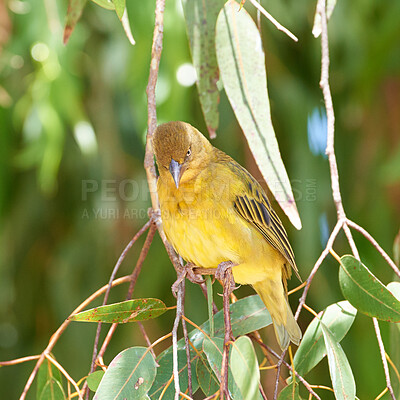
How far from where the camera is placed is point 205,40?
1.77m

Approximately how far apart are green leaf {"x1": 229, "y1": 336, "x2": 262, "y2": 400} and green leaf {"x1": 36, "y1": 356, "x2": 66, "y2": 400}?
53 cm

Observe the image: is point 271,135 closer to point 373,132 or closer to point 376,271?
point 376,271

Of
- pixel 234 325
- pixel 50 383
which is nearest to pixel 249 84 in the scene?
pixel 234 325

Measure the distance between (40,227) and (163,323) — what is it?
3.28ft

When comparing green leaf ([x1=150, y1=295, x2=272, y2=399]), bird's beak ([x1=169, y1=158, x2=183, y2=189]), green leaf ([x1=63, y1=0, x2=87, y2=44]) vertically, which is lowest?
green leaf ([x1=150, y1=295, x2=272, y2=399])

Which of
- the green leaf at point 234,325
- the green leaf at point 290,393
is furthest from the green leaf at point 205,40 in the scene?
the green leaf at point 290,393

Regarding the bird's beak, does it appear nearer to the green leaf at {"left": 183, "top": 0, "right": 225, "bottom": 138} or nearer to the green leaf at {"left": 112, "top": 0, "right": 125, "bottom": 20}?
the green leaf at {"left": 183, "top": 0, "right": 225, "bottom": 138}

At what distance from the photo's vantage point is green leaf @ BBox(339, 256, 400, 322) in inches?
55.7

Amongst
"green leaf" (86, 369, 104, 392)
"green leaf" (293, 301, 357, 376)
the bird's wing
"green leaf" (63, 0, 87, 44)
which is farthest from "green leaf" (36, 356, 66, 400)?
"green leaf" (63, 0, 87, 44)

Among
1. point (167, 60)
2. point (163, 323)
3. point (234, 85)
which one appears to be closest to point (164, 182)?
point (234, 85)

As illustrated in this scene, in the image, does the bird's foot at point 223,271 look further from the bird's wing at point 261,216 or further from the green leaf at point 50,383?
the green leaf at point 50,383

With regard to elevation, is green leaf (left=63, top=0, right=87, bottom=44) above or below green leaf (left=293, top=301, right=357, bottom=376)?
above

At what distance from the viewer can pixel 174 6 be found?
2590 millimetres

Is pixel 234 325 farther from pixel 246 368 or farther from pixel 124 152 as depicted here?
pixel 124 152
